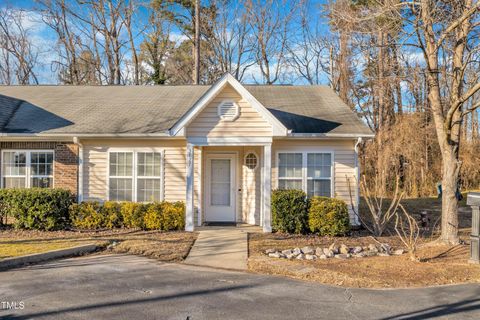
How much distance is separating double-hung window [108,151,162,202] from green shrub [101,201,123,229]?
61 cm

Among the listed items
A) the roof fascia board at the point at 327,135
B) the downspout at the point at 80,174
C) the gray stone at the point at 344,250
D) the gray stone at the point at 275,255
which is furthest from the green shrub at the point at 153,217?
the gray stone at the point at 344,250

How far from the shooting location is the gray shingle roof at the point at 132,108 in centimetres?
1184

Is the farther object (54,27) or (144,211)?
(54,27)

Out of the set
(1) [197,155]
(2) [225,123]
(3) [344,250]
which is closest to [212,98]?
(2) [225,123]

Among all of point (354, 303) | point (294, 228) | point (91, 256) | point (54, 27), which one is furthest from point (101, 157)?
point (54, 27)

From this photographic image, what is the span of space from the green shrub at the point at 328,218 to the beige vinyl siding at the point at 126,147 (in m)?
4.16

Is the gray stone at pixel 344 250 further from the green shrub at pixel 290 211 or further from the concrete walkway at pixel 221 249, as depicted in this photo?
the concrete walkway at pixel 221 249

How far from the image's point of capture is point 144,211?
11.1 metres

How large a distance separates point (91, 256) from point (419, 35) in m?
9.23

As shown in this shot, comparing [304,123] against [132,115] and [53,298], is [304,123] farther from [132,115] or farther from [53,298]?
[53,298]

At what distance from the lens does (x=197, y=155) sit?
1197 centimetres

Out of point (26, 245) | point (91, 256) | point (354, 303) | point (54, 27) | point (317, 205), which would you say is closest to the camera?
point (354, 303)

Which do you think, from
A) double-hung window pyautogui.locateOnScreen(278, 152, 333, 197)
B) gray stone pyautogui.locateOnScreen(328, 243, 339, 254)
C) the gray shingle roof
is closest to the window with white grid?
double-hung window pyautogui.locateOnScreen(278, 152, 333, 197)

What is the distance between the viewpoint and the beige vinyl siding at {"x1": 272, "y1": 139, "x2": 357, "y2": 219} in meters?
11.6
